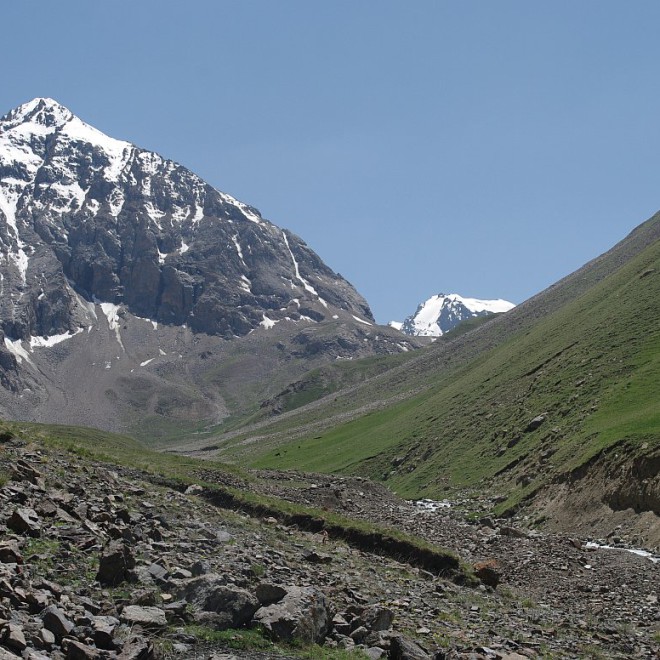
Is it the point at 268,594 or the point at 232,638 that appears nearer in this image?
the point at 232,638

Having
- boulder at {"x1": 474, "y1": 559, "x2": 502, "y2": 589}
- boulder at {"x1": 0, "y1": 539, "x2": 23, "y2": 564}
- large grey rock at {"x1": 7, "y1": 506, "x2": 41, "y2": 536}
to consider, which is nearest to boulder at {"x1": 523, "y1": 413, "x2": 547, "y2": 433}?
boulder at {"x1": 474, "y1": 559, "x2": 502, "y2": 589}

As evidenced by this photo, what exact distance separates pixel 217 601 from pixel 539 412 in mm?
66151

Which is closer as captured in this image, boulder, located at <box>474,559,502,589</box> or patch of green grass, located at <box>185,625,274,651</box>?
patch of green grass, located at <box>185,625,274,651</box>

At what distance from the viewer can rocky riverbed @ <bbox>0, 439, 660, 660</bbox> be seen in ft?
57.8

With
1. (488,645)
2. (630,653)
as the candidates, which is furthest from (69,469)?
(630,653)

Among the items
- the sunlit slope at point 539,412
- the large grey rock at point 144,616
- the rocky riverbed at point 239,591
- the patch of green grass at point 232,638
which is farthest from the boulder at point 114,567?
the sunlit slope at point 539,412

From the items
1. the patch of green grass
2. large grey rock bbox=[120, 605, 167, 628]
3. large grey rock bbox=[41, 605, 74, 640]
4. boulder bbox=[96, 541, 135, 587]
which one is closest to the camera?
large grey rock bbox=[41, 605, 74, 640]

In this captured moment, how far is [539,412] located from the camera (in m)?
81.0

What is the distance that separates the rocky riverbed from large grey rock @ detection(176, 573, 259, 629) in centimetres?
3

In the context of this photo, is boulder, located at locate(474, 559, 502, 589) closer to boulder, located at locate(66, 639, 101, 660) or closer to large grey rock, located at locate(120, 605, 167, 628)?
large grey rock, located at locate(120, 605, 167, 628)

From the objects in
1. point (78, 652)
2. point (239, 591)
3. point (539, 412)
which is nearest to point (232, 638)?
point (239, 591)

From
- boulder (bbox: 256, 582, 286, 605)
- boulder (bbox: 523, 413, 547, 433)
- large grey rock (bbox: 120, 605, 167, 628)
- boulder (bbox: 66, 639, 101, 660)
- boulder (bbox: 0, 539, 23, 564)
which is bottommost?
boulder (bbox: 523, 413, 547, 433)

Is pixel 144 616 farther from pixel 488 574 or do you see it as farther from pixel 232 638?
pixel 488 574

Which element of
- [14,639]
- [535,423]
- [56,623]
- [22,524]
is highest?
[22,524]
